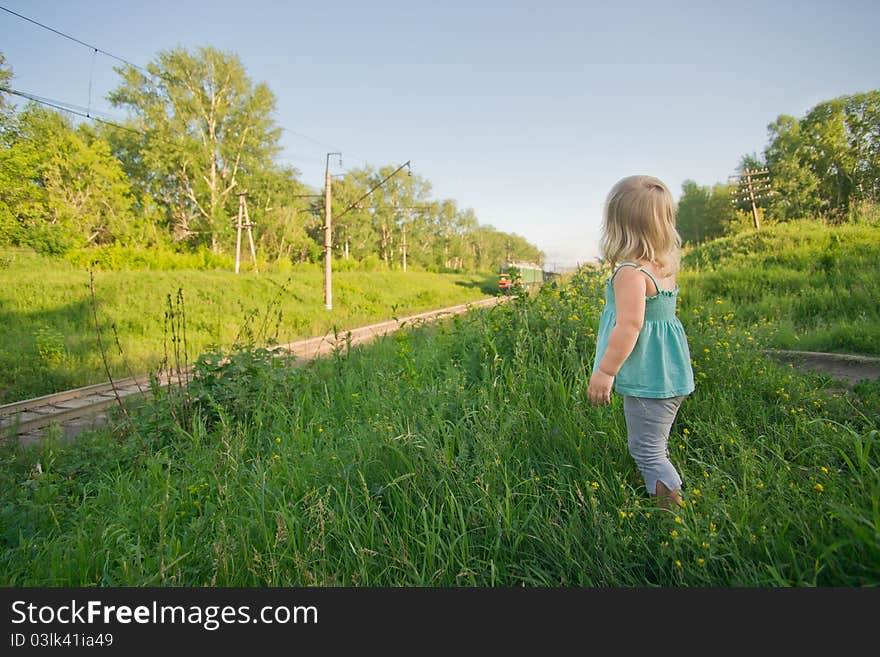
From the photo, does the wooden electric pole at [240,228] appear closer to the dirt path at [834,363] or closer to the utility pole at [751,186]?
the dirt path at [834,363]

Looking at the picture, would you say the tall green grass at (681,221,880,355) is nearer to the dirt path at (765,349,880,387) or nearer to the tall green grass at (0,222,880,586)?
the dirt path at (765,349,880,387)

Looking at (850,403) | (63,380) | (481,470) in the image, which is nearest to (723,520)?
(481,470)

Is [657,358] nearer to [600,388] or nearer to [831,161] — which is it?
[600,388]

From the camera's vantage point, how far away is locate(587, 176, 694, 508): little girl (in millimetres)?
2062

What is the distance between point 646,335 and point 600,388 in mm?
381

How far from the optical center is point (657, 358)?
213 cm

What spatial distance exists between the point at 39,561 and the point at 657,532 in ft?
10.00

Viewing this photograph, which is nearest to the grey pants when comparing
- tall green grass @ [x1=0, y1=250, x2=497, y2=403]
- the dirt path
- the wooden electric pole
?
the dirt path

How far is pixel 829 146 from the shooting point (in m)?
17.7

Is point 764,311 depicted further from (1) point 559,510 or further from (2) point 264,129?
(2) point 264,129

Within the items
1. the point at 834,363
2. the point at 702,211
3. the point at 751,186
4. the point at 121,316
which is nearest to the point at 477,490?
the point at 834,363

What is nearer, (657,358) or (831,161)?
(657,358)

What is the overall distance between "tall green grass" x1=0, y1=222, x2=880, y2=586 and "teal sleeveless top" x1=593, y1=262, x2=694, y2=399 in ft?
1.51

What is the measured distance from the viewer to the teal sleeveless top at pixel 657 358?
2.11m
